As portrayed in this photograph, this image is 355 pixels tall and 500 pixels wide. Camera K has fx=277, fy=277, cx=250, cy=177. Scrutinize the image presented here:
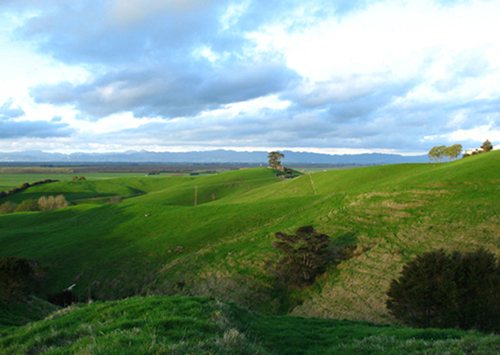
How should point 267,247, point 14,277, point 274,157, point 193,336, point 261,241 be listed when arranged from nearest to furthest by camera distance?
1. point 193,336
2. point 14,277
3. point 267,247
4. point 261,241
5. point 274,157

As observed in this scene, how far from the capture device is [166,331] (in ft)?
28.5

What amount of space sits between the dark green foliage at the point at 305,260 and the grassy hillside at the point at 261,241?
3.87 feet

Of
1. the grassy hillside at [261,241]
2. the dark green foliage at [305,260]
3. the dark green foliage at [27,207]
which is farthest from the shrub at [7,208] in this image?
the dark green foliage at [305,260]

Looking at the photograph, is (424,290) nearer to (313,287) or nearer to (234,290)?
(313,287)

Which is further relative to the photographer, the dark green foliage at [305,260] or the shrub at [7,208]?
the shrub at [7,208]

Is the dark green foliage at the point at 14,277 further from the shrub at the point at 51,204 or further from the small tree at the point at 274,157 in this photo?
the small tree at the point at 274,157

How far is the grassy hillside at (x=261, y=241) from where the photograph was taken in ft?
84.7

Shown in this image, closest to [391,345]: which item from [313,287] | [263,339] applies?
[263,339]

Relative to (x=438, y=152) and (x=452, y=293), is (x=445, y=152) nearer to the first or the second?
(x=438, y=152)

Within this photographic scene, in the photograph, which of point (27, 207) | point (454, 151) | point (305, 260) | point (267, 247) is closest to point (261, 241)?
point (267, 247)

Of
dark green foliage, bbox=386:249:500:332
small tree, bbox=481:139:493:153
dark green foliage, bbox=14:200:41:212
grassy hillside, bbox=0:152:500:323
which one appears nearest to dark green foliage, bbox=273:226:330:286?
grassy hillside, bbox=0:152:500:323

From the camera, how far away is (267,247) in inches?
1419

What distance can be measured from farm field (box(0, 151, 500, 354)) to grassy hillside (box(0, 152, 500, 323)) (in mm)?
148

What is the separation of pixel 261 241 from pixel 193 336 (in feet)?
99.5
